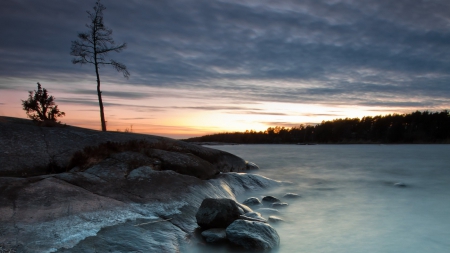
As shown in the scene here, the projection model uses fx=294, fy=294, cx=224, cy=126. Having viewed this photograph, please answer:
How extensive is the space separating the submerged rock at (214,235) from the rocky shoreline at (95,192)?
0.34 metres

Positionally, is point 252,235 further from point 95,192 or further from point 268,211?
point 95,192

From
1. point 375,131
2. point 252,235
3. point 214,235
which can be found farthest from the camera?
point 375,131

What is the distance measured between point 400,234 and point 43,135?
10887 mm

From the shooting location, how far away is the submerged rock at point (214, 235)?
5633mm

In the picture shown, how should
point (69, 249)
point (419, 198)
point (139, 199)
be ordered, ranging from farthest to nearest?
point (419, 198), point (139, 199), point (69, 249)

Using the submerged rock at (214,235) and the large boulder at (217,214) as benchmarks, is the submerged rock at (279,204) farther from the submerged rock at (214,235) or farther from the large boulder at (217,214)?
the submerged rock at (214,235)

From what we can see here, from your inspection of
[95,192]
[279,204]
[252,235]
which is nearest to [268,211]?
[279,204]

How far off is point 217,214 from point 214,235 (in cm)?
51

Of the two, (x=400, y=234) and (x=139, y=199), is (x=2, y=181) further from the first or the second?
(x=400, y=234)

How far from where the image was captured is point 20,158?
27.9 ft

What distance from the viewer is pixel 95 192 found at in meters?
6.48

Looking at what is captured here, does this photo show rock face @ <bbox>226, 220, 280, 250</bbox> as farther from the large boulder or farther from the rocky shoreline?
the rocky shoreline

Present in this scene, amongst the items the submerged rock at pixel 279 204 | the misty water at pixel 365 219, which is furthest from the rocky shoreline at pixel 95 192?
the submerged rock at pixel 279 204

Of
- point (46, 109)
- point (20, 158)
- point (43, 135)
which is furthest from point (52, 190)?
point (46, 109)
